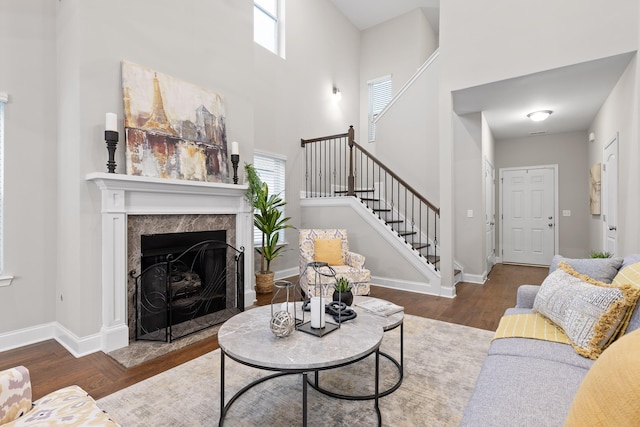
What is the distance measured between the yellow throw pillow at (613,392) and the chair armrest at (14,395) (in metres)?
1.87

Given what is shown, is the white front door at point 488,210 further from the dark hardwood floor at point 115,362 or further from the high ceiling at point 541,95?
the dark hardwood floor at point 115,362

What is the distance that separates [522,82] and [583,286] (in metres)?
3.08

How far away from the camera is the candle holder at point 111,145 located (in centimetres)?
275

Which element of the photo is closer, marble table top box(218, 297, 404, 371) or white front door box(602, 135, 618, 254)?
marble table top box(218, 297, 404, 371)

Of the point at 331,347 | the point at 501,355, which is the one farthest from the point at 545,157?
the point at 331,347

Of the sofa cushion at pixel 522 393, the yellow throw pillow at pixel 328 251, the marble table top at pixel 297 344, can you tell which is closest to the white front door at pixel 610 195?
the yellow throw pillow at pixel 328 251

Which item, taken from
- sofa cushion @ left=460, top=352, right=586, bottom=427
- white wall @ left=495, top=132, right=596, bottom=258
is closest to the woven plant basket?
sofa cushion @ left=460, top=352, right=586, bottom=427

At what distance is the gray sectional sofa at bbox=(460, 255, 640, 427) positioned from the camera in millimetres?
1191

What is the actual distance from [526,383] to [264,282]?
3791 mm

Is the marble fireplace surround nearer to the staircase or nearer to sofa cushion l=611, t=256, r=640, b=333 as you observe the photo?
the staircase

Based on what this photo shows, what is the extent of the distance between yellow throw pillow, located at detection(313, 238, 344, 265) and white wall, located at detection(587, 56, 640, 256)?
325 cm

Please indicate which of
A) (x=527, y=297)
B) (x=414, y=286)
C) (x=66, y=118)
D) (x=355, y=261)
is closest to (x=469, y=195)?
(x=414, y=286)

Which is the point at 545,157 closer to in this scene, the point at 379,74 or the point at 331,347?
the point at 379,74

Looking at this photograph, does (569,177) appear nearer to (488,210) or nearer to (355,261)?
(488,210)
